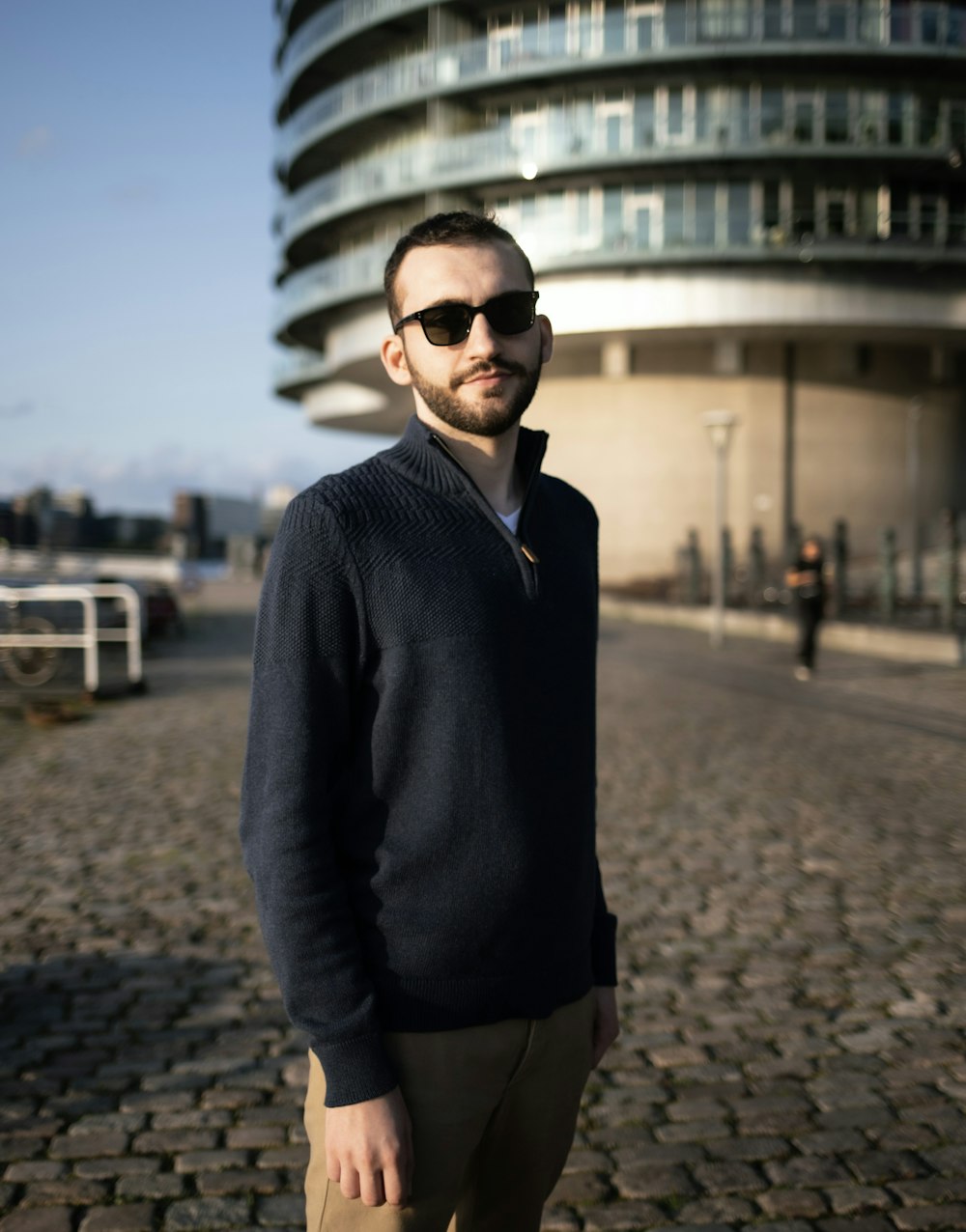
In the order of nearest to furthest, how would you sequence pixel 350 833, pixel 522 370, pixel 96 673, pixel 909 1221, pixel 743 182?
1. pixel 350 833
2. pixel 522 370
3. pixel 909 1221
4. pixel 96 673
5. pixel 743 182

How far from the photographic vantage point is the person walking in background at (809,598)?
1633 cm

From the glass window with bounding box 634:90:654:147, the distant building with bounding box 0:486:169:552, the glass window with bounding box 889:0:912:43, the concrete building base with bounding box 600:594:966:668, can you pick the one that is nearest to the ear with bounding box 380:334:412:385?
the concrete building base with bounding box 600:594:966:668

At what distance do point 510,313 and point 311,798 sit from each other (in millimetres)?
874

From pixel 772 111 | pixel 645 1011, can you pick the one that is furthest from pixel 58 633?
pixel 772 111

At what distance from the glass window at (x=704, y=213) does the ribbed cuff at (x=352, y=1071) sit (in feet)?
124

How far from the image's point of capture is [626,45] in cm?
3641

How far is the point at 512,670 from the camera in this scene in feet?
6.57

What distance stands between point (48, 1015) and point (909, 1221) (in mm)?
2998

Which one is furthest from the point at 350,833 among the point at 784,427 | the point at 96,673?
the point at 784,427

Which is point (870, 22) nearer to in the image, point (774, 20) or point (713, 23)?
point (774, 20)

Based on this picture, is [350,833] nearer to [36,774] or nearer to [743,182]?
[36,774]

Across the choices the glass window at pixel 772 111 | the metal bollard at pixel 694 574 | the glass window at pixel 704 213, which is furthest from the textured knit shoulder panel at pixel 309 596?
the glass window at pixel 772 111

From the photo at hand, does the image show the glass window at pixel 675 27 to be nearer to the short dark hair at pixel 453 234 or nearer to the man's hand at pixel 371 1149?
the short dark hair at pixel 453 234

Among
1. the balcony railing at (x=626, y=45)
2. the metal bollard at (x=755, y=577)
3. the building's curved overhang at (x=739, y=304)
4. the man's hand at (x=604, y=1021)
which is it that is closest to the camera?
the man's hand at (x=604, y=1021)
